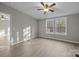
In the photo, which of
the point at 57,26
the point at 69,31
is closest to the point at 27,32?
the point at 57,26

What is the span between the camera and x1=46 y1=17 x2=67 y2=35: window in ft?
4.09

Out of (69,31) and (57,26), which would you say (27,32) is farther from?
(69,31)

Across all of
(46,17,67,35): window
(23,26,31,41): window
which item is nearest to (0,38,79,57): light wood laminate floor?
(23,26,31,41): window

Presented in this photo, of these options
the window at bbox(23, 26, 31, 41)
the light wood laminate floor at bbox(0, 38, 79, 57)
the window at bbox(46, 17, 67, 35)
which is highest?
the window at bbox(46, 17, 67, 35)

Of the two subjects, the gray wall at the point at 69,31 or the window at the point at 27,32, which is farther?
the window at the point at 27,32

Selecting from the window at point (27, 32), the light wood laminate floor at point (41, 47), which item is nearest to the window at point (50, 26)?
the light wood laminate floor at point (41, 47)

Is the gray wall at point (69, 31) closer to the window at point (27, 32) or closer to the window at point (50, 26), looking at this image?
the window at point (50, 26)

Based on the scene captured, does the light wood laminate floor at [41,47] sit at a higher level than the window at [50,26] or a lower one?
Result: lower

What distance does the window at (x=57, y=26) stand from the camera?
1247mm

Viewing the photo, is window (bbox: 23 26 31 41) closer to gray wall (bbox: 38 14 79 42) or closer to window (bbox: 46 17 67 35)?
gray wall (bbox: 38 14 79 42)

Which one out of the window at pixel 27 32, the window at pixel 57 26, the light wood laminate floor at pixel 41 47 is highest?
the window at pixel 57 26

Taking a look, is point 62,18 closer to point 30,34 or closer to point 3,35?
point 30,34

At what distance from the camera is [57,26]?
1242 millimetres

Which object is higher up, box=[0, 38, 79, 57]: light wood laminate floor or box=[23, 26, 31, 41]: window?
box=[23, 26, 31, 41]: window
